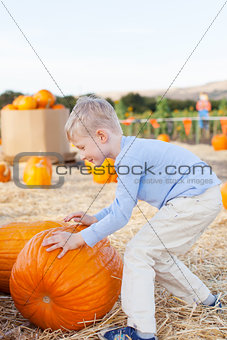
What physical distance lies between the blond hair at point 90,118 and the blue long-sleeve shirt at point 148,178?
5.3 inches

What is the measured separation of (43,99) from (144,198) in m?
5.80

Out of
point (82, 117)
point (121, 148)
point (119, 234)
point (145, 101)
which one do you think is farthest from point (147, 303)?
point (145, 101)

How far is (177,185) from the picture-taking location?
1.90 m

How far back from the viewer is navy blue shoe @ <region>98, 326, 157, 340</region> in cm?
173

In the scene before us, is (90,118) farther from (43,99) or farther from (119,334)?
(43,99)

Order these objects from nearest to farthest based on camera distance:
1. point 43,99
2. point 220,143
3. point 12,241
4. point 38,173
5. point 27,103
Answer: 1. point 12,241
2. point 38,173
3. point 27,103
4. point 43,99
5. point 220,143

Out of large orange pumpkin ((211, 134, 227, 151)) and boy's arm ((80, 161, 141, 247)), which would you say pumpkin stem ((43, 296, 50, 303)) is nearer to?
boy's arm ((80, 161, 141, 247))

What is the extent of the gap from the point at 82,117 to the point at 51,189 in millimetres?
3644

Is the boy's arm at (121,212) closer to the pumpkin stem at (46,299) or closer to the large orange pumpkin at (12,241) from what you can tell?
the pumpkin stem at (46,299)

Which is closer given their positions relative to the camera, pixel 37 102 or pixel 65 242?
pixel 65 242

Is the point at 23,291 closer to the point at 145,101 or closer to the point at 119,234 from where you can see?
the point at 119,234

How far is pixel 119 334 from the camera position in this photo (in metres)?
1.76

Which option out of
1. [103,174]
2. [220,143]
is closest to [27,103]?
[103,174]

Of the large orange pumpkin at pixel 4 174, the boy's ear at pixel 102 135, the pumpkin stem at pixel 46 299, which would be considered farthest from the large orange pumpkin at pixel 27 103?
the pumpkin stem at pixel 46 299
